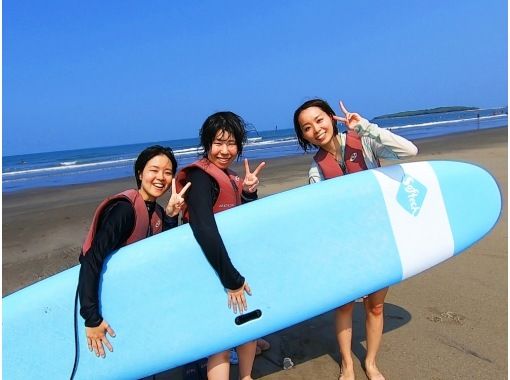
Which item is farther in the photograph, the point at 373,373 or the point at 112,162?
the point at 112,162

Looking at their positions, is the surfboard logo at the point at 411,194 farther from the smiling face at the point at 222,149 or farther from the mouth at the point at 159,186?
the mouth at the point at 159,186

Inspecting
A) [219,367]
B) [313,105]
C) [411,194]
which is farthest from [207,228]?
[411,194]

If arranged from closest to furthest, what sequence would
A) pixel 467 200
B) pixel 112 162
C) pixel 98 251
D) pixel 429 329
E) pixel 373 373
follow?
pixel 98 251, pixel 373 373, pixel 467 200, pixel 429 329, pixel 112 162

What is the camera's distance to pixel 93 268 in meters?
1.78

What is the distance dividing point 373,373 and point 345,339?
0.70 feet

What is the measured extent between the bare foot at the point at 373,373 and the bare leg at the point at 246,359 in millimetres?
616

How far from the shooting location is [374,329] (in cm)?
216

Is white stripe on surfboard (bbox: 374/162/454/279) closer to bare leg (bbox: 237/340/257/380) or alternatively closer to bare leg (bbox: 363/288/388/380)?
bare leg (bbox: 363/288/388/380)

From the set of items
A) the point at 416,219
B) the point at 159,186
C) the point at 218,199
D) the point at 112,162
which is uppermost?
the point at 159,186

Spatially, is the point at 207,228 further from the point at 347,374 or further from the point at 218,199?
the point at 347,374

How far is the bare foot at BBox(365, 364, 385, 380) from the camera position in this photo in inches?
83.7

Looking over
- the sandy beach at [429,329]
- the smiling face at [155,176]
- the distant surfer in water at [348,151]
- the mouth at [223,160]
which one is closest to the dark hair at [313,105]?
the distant surfer in water at [348,151]

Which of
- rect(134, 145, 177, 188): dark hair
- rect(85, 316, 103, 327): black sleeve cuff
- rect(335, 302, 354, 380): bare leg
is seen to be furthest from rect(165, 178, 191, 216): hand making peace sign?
rect(335, 302, 354, 380): bare leg

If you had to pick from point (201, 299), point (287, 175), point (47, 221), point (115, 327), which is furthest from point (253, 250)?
point (287, 175)
